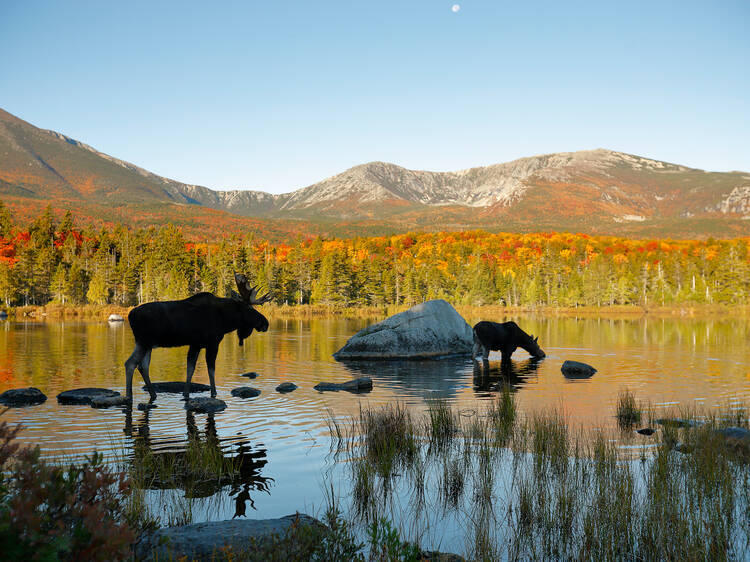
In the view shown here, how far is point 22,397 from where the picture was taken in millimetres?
15070

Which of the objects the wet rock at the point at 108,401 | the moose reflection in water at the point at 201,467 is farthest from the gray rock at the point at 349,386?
the moose reflection in water at the point at 201,467

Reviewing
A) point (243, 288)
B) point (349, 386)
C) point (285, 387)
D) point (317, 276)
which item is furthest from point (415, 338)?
point (317, 276)

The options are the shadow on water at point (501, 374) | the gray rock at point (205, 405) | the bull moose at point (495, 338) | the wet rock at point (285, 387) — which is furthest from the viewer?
the bull moose at point (495, 338)

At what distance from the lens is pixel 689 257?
133250mm

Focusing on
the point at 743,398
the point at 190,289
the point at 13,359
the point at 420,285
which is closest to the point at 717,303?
the point at 420,285

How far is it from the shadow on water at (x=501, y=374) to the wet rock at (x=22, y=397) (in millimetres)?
11999

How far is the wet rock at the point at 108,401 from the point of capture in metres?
14.6

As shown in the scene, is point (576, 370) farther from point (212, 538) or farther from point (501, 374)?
point (212, 538)

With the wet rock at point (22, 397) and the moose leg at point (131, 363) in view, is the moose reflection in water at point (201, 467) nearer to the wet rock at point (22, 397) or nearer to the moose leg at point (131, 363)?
the moose leg at point (131, 363)

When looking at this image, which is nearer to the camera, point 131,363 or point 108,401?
point 108,401

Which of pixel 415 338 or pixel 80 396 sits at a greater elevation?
pixel 415 338

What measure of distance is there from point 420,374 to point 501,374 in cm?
304

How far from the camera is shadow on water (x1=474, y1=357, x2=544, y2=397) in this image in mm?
18531

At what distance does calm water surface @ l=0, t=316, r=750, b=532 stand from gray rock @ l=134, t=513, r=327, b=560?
125 cm
